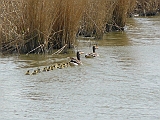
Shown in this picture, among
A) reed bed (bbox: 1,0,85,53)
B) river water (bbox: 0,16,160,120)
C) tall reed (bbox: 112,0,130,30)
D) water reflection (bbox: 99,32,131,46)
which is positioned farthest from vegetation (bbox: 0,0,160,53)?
tall reed (bbox: 112,0,130,30)

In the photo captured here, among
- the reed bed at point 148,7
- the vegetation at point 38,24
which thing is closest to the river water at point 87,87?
the vegetation at point 38,24

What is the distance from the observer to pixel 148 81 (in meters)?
11.2

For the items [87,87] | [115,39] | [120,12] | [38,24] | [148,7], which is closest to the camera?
[87,87]

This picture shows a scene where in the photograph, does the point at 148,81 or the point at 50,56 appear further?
the point at 50,56

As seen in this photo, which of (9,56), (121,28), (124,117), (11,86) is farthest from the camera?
(121,28)

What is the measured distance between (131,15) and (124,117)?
17.3 meters

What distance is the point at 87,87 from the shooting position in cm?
1064

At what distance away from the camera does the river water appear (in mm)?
8875

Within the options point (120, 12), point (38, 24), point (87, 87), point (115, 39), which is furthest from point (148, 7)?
point (87, 87)

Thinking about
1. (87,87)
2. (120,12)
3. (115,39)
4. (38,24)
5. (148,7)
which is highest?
(148,7)

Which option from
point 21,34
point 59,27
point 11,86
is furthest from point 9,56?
point 11,86

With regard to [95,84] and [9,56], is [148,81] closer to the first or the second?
[95,84]

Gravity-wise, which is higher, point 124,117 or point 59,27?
point 59,27

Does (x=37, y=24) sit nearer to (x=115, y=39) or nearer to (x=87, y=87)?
(x=87, y=87)
